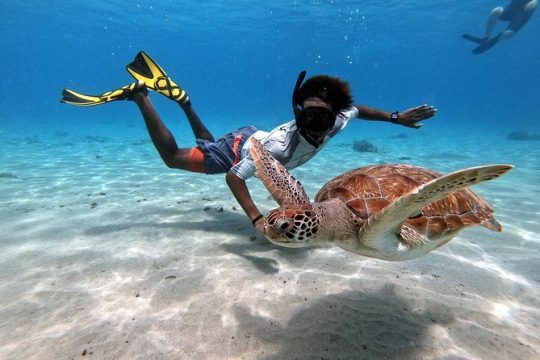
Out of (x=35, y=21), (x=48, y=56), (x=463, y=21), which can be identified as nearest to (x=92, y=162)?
(x=463, y=21)

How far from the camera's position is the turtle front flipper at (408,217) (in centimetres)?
152

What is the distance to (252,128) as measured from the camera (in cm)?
501

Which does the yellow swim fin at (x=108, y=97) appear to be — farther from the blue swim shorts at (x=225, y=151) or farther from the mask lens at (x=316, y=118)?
the mask lens at (x=316, y=118)

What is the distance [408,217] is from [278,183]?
1057 mm

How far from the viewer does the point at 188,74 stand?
14588 cm

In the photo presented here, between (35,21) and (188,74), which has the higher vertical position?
(188,74)

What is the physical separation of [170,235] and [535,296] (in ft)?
14.9

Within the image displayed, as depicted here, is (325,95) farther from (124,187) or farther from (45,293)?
(124,187)

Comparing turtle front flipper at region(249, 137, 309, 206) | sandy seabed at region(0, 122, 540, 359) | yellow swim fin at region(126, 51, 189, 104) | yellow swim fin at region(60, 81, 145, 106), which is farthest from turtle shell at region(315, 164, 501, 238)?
yellow swim fin at region(126, 51, 189, 104)

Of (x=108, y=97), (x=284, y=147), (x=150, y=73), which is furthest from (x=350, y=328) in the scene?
(x=150, y=73)

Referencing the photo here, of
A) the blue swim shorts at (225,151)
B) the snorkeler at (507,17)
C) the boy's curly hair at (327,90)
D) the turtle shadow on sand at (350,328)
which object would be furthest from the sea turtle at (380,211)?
the snorkeler at (507,17)

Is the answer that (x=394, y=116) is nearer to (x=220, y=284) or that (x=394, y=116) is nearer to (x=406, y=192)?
(x=406, y=192)

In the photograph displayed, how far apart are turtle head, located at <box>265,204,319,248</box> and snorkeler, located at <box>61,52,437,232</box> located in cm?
73

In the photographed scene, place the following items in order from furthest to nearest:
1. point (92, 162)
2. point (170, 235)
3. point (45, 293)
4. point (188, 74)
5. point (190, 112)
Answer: point (188, 74) < point (92, 162) < point (190, 112) < point (170, 235) < point (45, 293)
